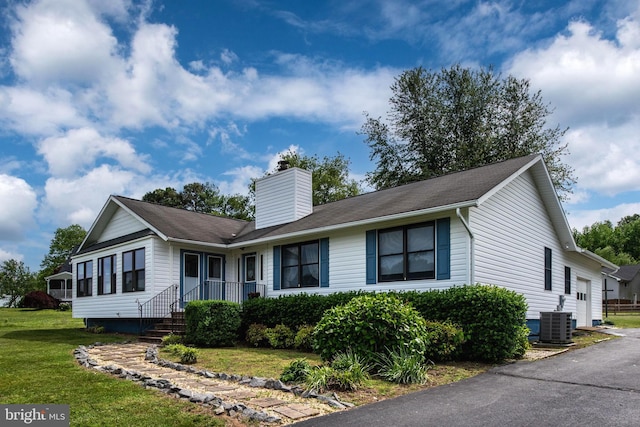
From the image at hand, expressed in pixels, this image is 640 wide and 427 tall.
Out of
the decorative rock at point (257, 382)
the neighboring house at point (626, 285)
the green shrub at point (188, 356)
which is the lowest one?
the neighboring house at point (626, 285)

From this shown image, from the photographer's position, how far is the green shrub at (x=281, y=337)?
13086 millimetres

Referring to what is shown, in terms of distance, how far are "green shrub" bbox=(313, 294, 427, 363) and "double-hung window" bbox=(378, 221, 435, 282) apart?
10.5ft

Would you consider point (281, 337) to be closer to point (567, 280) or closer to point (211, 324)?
point (211, 324)

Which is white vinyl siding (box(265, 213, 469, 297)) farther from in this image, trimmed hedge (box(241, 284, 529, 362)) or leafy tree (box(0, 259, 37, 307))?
leafy tree (box(0, 259, 37, 307))

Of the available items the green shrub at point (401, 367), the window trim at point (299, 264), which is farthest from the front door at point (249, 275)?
the green shrub at point (401, 367)

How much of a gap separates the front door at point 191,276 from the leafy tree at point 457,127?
18.5 m

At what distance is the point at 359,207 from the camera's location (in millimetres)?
15539

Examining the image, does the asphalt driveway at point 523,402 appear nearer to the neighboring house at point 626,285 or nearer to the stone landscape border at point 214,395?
the stone landscape border at point 214,395

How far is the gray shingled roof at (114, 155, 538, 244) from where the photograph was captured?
12570mm

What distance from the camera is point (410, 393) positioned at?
7324mm

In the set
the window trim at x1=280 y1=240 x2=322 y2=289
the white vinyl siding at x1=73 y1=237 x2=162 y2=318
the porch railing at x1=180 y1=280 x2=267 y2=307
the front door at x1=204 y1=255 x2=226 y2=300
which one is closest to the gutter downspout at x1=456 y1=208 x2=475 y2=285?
the window trim at x1=280 y1=240 x2=322 y2=289

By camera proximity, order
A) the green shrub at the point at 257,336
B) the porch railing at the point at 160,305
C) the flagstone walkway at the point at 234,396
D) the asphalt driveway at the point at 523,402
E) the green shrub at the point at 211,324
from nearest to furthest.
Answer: the asphalt driveway at the point at 523,402
the flagstone walkway at the point at 234,396
the green shrub at the point at 211,324
the green shrub at the point at 257,336
the porch railing at the point at 160,305

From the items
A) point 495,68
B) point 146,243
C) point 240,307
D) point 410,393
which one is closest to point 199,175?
point 495,68

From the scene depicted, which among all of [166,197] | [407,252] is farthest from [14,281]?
[407,252]
